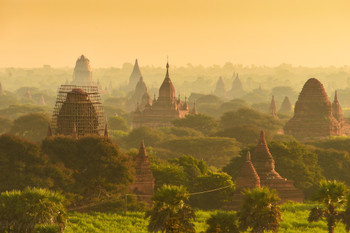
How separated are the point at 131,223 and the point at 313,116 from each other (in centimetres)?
7181

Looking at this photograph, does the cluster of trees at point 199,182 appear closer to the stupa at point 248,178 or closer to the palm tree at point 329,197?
the stupa at point 248,178

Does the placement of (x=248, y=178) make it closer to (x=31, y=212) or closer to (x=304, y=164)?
(x=304, y=164)

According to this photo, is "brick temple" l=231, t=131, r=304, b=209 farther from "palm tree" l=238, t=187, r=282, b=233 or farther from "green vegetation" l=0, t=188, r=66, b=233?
"green vegetation" l=0, t=188, r=66, b=233

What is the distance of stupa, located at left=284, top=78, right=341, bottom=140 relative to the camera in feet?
424

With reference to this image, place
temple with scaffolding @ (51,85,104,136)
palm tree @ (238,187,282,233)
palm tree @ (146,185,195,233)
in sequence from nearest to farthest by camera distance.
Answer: palm tree @ (146,185,195,233), palm tree @ (238,187,282,233), temple with scaffolding @ (51,85,104,136)

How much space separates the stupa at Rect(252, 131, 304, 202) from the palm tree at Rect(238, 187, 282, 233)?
2064cm

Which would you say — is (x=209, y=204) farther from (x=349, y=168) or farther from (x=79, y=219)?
(x=349, y=168)

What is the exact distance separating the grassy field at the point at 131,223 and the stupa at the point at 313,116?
58.4m

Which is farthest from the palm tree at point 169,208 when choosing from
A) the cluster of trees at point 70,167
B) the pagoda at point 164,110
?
the pagoda at point 164,110

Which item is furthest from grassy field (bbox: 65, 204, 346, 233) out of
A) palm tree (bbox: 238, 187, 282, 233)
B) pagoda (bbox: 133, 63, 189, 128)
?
pagoda (bbox: 133, 63, 189, 128)

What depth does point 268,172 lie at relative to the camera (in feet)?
244

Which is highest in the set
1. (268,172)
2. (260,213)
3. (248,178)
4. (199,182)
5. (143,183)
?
(268,172)

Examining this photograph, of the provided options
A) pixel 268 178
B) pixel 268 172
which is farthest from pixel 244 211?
pixel 268 172

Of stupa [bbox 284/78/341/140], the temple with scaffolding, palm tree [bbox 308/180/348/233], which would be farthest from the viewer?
stupa [bbox 284/78/341/140]
